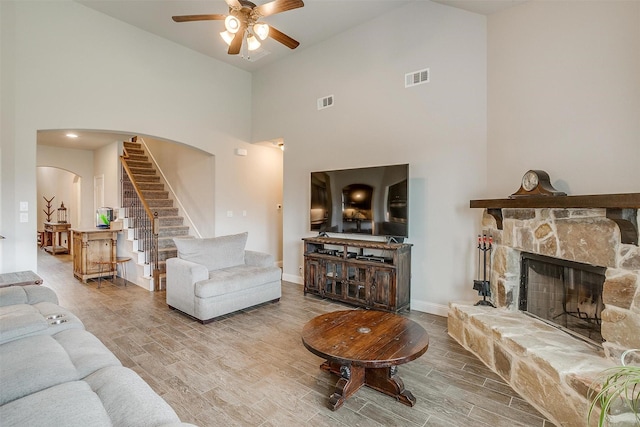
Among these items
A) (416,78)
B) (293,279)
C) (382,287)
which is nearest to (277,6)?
(416,78)

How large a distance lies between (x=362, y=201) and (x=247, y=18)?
8.43ft

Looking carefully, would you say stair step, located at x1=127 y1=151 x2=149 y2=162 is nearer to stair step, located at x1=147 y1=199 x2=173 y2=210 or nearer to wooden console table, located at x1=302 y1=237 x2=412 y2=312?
stair step, located at x1=147 y1=199 x2=173 y2=210

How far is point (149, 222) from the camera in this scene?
5.70m

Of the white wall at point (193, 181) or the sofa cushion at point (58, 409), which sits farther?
the white wall at point (193, 181)

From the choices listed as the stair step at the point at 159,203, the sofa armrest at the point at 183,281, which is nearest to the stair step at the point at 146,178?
the stair step at the point at 159,203

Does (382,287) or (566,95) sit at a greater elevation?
(566,95)

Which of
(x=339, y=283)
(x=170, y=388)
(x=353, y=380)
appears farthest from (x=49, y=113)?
(x=353, y=380)

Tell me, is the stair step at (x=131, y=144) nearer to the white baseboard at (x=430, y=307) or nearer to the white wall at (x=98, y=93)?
the white wall at (x=98, y=93)

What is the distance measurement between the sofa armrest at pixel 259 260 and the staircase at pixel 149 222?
65.5 inches

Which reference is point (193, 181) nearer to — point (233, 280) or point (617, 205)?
point (233, 280)

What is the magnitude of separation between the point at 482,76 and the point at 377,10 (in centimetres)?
177

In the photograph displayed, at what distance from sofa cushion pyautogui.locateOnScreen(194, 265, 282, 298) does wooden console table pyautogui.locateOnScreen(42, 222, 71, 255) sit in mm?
8500

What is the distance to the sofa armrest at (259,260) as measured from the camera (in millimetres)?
4484

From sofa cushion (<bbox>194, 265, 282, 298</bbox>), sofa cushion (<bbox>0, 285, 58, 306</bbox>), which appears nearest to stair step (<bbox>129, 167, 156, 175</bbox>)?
sofa cushion (<bbox>194, 265, 282, 298</bbox>)
